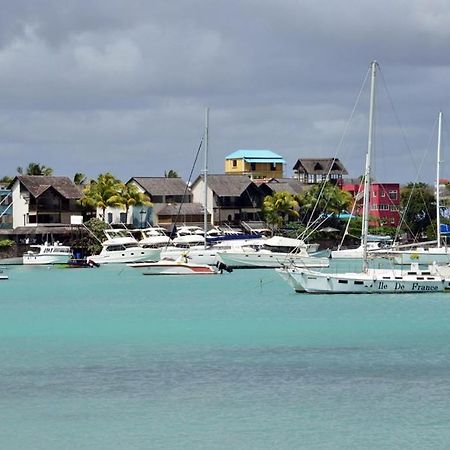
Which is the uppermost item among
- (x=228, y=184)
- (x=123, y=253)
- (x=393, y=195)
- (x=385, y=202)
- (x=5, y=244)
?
(x=228, y=184)

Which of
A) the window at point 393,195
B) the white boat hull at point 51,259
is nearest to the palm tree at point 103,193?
the white boat hull at point 51,259

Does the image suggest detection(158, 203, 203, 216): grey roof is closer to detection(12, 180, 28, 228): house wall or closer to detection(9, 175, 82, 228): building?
detection(9, 175, 82, 228): building

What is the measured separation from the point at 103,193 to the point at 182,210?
1129 centimetres

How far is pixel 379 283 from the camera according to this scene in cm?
6444

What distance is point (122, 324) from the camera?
56750 millimetres

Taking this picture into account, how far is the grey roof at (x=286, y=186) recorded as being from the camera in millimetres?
151500

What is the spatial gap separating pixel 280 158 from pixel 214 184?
49.8 metres

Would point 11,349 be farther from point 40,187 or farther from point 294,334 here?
Answer: point 40,187

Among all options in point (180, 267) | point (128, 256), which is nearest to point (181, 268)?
point (180, 267)

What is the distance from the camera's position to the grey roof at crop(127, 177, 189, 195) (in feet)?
457

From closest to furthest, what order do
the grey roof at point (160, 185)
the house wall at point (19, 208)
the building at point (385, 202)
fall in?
1. the house wall at point (19, 208)
2. the grey roof at point (160, 185)
3. the building at point (385, 202)

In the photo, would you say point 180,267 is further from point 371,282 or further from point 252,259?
point 371,282

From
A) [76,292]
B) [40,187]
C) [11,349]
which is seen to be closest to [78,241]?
[40,187]

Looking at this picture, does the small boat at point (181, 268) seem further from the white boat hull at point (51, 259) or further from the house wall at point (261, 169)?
the house wall at point (261, 169)
